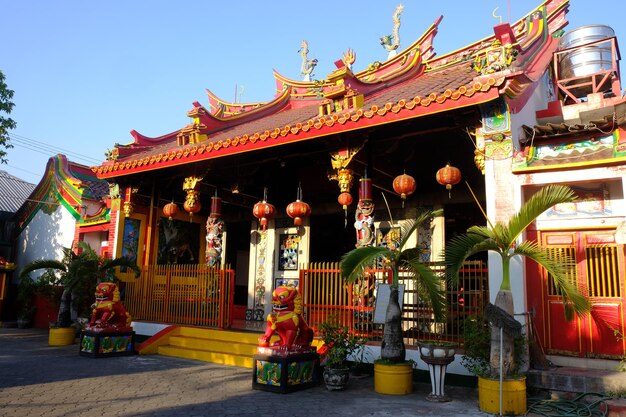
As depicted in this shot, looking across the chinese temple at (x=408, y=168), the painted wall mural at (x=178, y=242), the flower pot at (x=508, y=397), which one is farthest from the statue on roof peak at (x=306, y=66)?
the flower pot at (x=508, y=397)

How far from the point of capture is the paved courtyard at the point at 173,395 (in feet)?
16.9

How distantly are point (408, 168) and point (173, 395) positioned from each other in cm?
661

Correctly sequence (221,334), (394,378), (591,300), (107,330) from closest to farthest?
(394,378)
(591,300)
(107,330)
(221,334)

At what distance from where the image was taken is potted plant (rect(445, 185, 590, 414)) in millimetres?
5191

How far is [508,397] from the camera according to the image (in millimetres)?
5152

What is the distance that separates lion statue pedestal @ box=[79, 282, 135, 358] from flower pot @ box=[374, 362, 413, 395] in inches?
207

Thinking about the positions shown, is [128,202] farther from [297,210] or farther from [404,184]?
[404,184]

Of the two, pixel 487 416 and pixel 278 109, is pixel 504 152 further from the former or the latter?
pixel 278 109

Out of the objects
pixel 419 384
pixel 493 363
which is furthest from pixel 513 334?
pixel 419 384

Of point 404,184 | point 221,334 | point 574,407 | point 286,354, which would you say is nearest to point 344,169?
point 404,184

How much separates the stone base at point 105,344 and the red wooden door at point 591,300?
7213 mm

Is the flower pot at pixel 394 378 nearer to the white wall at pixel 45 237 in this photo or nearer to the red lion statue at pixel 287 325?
the red lion statue at pixel 287 325

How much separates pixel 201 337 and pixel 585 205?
22.8 feet

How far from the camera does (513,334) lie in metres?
5.32
